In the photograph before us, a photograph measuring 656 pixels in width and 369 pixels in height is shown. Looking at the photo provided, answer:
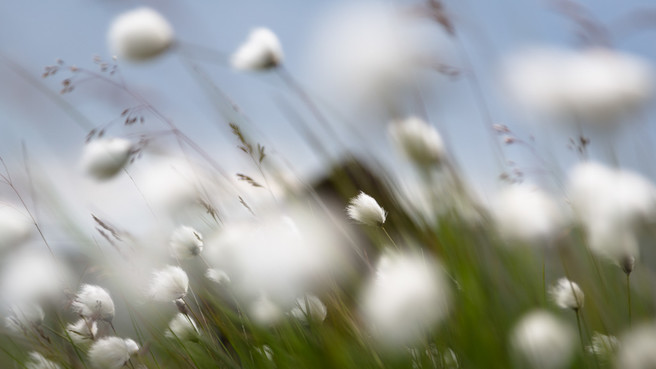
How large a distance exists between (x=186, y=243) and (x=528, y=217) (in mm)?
885

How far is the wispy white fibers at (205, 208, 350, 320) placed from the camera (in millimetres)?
1421

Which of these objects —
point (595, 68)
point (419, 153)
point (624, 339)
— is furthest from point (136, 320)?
point (595, 68)

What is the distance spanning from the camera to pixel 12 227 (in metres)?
1.64

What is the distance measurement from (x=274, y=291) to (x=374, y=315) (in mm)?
334

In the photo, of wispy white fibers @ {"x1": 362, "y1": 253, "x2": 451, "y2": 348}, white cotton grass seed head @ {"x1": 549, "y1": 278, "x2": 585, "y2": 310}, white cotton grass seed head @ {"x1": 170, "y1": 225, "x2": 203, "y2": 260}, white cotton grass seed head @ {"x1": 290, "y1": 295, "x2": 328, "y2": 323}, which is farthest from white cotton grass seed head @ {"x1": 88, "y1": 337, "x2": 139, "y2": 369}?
white cotton grass seed head @ {"x1": 549, "y1": 278, "x2": 585, "y2": 310}

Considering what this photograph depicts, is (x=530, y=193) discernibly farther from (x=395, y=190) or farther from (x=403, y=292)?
(x=403, y=292)

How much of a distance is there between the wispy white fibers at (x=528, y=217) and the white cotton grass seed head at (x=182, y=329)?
859 millimetres

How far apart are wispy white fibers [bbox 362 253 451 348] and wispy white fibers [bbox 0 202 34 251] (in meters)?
1.06

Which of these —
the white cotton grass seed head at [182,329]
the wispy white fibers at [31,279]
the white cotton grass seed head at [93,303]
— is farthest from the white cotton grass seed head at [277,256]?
the wispy white fibers at [31,279]

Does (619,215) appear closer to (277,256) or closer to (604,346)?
(604,346)

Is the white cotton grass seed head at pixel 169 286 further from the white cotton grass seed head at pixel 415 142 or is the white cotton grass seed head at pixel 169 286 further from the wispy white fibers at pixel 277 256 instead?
the white cotton grass seed head at pixel 415 142

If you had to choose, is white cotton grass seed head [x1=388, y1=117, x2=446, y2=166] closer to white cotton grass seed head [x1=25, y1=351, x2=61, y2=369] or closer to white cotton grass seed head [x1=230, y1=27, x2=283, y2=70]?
white cotton grass seed head [x1=230, y1=27, x2=283, y2=70]

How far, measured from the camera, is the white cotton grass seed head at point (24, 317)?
63.2 inches

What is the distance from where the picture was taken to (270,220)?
1.54 metres
